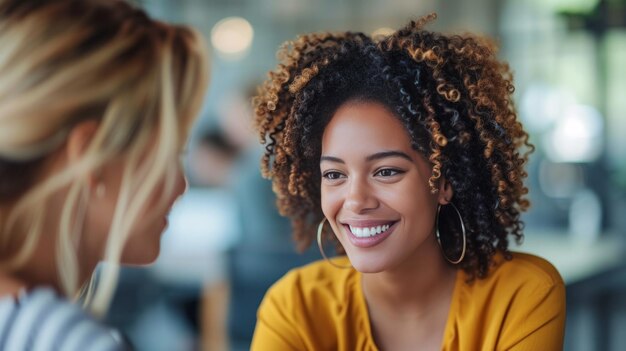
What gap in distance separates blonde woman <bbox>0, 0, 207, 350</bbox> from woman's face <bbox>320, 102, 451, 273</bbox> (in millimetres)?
314

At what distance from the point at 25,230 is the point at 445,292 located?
84 cm

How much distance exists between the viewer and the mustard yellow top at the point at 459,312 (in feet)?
5.18

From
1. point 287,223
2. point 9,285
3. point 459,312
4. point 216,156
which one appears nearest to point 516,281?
point 459,312

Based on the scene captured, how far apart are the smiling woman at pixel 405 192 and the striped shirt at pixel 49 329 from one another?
0.53 meters

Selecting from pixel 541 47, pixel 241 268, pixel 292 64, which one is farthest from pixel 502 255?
pixel 541 47

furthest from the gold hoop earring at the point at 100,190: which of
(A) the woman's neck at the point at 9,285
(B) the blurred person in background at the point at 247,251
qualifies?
(B) the blurred person in background at the point at 247,251

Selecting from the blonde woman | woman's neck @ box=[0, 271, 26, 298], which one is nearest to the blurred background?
the blonde woman

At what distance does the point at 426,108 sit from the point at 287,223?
2728 millimetres

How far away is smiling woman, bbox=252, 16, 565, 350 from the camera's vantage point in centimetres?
150

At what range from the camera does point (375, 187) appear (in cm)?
149

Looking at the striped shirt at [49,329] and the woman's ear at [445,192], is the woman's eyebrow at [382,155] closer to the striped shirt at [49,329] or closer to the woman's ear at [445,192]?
the woman's ear at [445,192]

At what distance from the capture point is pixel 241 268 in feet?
12.9

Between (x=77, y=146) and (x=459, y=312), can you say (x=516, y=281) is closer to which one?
(x=459, y=312)

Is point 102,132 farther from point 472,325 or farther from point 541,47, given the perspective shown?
point 541,47
